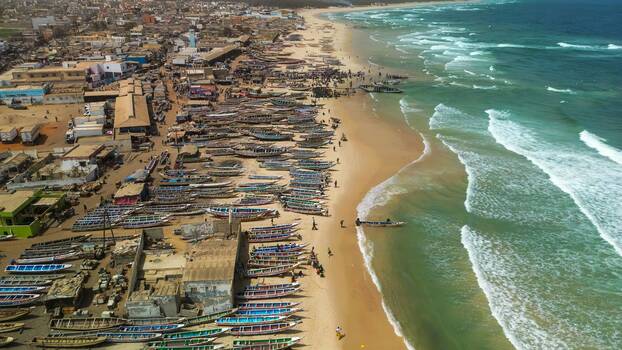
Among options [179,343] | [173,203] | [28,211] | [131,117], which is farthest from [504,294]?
[131,117]

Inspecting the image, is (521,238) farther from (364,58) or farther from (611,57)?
(611,57)

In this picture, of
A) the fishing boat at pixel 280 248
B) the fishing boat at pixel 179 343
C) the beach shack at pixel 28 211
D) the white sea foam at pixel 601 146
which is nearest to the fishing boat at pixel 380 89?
the white sea foam at pixel 601 146

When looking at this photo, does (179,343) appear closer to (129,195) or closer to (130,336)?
(130,336)

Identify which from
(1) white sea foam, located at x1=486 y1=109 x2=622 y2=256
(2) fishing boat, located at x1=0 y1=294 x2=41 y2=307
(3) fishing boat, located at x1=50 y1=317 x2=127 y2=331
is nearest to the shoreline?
(3) fishing boat, located at x1=50 y1=317 x2=127 y2=331

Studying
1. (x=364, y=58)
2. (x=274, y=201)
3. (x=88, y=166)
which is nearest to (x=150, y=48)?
(x=364, y=58)

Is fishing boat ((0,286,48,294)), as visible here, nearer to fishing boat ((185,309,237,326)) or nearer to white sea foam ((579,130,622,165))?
fishing boat ((185,309,237,326))

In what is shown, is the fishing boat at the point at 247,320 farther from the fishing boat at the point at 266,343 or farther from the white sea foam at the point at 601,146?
the white sea foam at the point at 601,146
